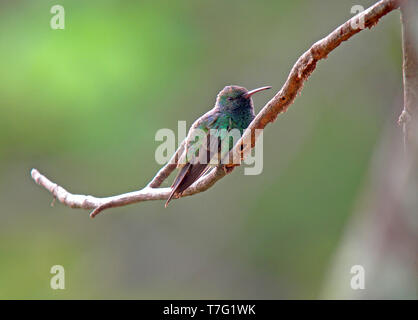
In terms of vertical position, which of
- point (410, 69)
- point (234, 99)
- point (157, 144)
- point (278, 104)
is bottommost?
point (410, 69)

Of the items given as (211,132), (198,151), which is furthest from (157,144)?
(198,151)

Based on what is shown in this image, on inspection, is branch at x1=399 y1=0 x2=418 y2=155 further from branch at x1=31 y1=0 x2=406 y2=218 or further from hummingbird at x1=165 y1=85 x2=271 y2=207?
hummingbird at x1=165 y1=85 x2=271 y2=207

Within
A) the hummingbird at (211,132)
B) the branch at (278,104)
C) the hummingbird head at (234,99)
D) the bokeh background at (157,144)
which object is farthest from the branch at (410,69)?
the bokeh background at (157,144)

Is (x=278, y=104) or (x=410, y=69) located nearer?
(x=410, y=69)

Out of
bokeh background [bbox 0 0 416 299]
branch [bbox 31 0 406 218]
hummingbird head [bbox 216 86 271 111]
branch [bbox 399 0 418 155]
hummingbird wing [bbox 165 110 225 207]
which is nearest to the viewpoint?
branch [bbox 399 0 418 155]

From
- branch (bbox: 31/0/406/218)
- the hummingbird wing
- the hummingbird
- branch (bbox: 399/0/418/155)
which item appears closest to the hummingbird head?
the hummingbird

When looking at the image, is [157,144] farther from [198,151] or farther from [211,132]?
[198,151]

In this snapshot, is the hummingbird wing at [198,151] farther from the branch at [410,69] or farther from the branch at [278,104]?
the branch at [410,69]
